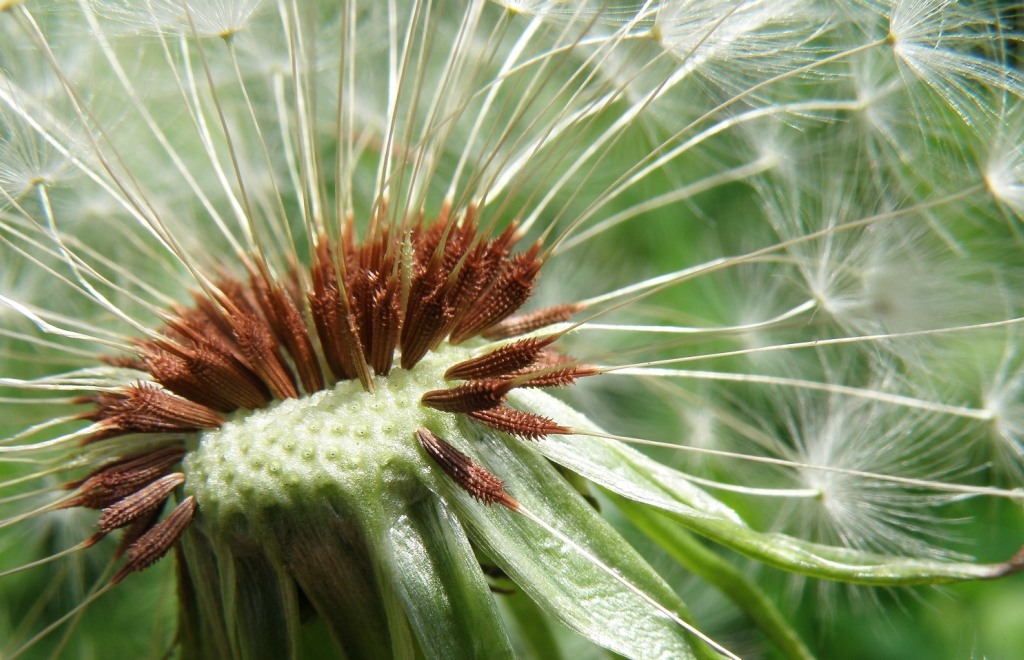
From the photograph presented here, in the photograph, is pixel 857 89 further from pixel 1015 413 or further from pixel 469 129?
pixel 469 129

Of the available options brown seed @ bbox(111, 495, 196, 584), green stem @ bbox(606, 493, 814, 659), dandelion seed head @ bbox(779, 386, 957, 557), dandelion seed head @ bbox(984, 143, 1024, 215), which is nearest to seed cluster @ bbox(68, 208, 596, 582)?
brown seed @ bbox(111, 495, 196, 584)

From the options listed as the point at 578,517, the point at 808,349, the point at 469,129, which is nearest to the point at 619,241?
the point at 469,129

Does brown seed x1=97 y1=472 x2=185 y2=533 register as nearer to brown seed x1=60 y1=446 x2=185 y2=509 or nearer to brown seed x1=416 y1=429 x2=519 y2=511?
brown seed x1=60 y1=446 x2=185 y2=509

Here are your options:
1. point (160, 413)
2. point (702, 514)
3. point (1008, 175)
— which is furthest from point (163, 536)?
point (1008, 175)

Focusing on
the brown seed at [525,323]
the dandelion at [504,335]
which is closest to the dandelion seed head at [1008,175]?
the dandelion at [504,335]

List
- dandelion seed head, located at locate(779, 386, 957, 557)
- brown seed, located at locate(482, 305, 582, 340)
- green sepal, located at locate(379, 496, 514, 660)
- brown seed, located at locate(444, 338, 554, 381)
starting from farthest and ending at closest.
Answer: dandelion seed head, located at locate(779, 386, 957, 557)
brown seed, located at locate(482, 305, 582, 340)
brown seed, located at locate(444, 338, 554, 381)
green sepal, located at locate(379, 496, 514, 660)

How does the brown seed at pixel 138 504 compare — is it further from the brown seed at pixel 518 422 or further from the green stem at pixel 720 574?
the green stem at pixel 720 574

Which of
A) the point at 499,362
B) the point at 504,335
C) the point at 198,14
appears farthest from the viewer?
the point at 198,14

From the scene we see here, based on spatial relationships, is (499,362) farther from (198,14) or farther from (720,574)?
(198,14)
